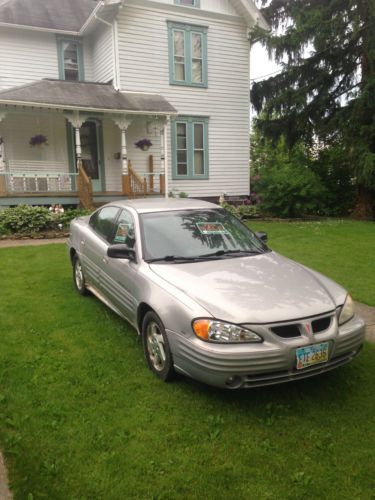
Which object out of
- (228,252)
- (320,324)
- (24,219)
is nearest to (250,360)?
(320,324)

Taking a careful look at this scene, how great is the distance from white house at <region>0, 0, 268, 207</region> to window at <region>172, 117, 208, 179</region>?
4cm

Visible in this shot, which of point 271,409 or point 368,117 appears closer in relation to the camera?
point 271,409

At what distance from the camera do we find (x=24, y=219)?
39.5 ft

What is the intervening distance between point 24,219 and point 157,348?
9.39m

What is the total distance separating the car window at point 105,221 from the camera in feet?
17.7

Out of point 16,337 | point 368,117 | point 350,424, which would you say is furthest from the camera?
point 368,117

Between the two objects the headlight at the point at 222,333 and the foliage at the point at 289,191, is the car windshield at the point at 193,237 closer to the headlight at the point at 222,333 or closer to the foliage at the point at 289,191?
the headlight at the point at 222,333

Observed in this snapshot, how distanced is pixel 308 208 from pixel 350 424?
12637 millimetres

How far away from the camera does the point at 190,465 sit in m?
2.76

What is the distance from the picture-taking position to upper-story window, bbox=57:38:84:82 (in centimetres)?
1614

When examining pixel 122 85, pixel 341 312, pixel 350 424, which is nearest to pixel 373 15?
pixel 122 85

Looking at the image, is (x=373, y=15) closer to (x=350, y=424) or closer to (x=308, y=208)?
(x=308, y=208)

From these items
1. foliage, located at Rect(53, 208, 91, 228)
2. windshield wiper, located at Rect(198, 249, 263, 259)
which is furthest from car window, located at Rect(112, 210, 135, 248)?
foliage, located at Rect(53, 208, 91, 228)

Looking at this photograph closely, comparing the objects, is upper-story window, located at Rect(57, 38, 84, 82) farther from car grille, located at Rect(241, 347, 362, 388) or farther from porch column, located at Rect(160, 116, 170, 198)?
car grille, located at Rect(241, 347, 362, 388)
